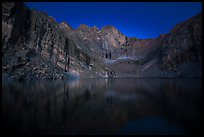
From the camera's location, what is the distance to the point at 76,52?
399ft

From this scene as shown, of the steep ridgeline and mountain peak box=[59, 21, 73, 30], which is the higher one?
mountain peak box=[59, 21, 73, 30]

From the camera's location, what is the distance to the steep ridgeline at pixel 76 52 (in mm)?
75750

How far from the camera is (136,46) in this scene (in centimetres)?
18825

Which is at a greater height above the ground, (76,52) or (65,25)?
(65,25)

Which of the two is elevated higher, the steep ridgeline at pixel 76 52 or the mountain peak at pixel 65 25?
the mountain peak at pixel 65 25

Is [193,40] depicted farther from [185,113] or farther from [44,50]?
[185,113]

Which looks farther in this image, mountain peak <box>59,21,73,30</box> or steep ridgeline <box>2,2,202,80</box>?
mountain peak <box>59,21,73,30</box>

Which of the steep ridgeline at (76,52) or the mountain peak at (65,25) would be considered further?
the mountain peak at (65,25)

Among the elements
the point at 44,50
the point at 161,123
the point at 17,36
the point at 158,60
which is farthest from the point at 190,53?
the point at 161,123

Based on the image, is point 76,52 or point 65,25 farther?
point 65,25

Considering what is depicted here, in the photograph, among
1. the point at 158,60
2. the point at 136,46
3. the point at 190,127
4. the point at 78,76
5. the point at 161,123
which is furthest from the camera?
the point at 136,46

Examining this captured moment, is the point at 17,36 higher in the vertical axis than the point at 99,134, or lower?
higher

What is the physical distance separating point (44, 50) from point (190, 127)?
311 feet

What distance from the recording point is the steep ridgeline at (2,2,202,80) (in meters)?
75.8
